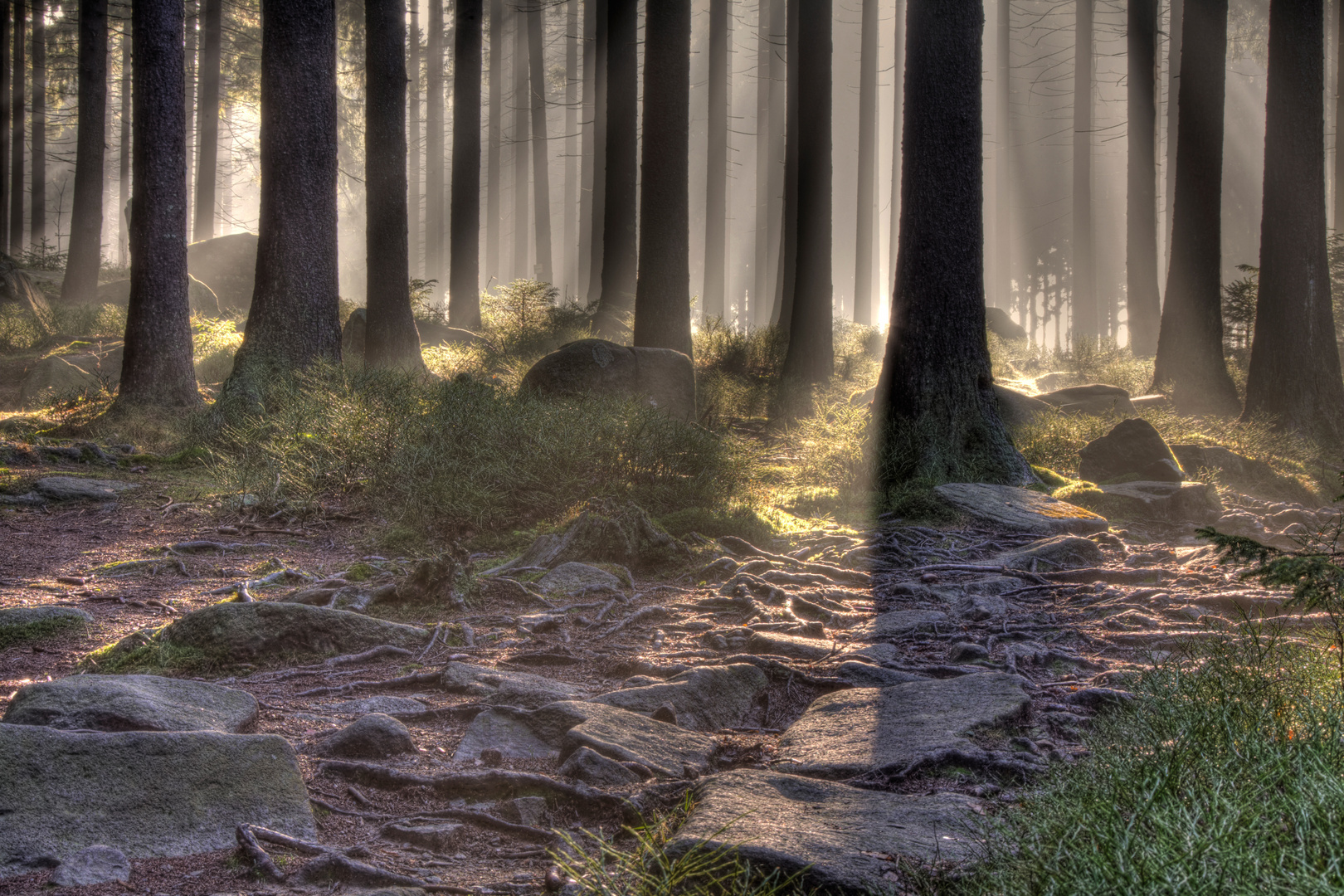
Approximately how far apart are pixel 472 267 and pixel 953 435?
13713 millimetres

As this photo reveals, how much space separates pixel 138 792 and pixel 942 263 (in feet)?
25.1

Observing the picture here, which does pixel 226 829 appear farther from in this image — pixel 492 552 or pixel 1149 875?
pixel 492 552

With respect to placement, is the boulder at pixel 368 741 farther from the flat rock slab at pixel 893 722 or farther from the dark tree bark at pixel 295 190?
the dark tree bark at pixel 295 190

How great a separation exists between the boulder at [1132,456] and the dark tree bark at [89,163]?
1963 centimetres

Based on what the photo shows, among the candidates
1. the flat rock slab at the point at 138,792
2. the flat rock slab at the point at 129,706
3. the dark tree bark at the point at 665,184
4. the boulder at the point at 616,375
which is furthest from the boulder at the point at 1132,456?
the flat rock slab at the point at 138,792

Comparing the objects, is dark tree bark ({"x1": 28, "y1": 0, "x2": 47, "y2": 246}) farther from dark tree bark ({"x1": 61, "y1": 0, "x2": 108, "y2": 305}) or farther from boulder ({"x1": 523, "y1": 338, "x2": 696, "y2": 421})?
boulder ({"x1": 523, "y1": 338, "x2": 696, "y2": 421})

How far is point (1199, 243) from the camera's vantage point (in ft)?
43.5

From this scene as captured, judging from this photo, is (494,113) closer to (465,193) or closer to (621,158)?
(465,193)

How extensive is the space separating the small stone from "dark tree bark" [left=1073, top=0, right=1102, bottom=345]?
2575cm

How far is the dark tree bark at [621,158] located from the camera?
56.9 feet

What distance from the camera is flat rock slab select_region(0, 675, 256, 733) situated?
2627 mm

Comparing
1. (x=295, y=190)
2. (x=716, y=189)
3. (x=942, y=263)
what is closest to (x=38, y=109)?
(x=716, y=189)

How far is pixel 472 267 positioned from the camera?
62.7 feet

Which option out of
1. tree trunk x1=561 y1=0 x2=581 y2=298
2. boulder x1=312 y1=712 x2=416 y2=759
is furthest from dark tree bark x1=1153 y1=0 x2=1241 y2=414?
tree trunk x1=561 y1=0 x2=581 y2=298
